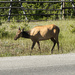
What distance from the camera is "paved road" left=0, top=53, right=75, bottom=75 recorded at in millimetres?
5055

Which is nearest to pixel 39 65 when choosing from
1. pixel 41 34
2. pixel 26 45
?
pixel 41 34

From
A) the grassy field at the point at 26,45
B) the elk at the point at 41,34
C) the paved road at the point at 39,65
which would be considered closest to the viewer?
the paved road at the point at 39,65

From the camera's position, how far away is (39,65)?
220 inches

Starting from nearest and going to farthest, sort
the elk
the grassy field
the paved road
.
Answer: the paved road → the elk → the grassy field

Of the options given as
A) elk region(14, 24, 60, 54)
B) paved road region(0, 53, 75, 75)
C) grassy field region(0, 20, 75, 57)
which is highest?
elk region(14, 24, 60, 54)

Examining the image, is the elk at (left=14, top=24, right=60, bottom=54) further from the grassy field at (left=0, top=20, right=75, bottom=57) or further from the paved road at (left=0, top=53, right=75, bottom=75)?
the paved road at (left=0, top=53, right=75, bottom=75)

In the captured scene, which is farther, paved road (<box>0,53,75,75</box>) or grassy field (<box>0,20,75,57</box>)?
grassy field (<box>0,20,75,57</box>)

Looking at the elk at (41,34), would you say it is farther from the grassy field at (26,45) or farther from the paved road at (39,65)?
the paved road at (39,65)

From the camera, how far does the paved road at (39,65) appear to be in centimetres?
505

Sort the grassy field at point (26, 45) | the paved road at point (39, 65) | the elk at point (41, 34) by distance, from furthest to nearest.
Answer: the grassy field at point (26, 45), the elk at point (41, 34), the paved road at point (39, 65)

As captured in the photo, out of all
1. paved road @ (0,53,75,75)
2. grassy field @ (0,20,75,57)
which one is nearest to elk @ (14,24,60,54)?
grassy field @ (0,20,75,57)

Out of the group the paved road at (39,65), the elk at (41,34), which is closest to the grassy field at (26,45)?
the elk at (41,34)

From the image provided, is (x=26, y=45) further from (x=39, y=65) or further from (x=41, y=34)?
(x=39, y=65)

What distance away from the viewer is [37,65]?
18.3 feet
